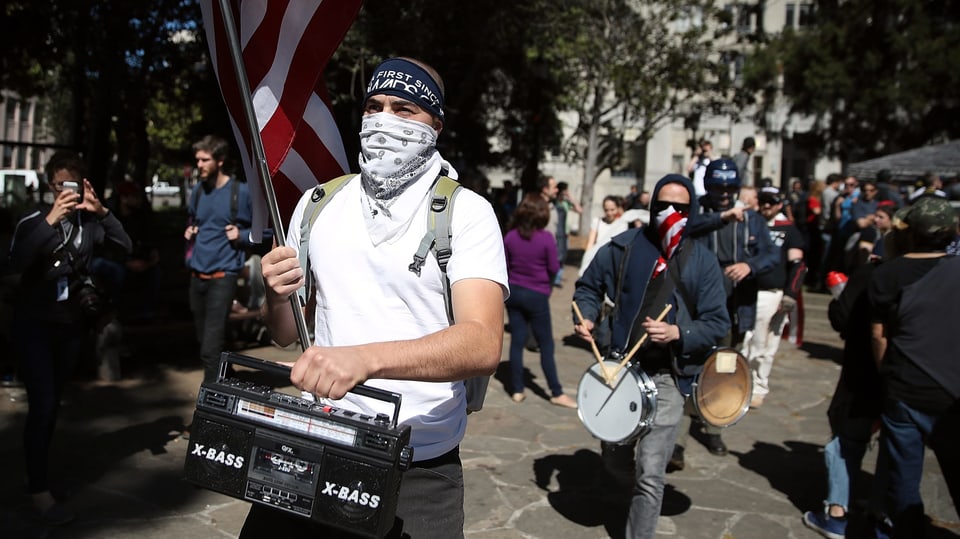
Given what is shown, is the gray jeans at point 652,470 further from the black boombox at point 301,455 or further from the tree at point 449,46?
the tree at point 449,46

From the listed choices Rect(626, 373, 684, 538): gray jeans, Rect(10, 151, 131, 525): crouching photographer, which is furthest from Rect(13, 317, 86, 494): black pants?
Rect(626, 373, 684, 538): gray jeans

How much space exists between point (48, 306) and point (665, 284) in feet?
11.1

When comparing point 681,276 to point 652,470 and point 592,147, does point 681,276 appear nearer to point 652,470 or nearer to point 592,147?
point 652,470

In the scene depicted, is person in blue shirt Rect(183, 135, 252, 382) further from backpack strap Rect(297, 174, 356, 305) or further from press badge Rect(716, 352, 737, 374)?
backpack strap Rect(297, 174, 356, 305)

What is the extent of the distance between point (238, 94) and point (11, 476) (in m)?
4.11

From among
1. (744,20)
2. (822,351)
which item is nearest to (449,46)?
(822,351)

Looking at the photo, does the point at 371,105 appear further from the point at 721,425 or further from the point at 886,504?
the point at 886,504

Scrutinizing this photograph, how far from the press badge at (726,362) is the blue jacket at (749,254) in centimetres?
220

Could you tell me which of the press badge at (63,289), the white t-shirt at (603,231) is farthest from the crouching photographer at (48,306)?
the white t-shirt at (603,231)

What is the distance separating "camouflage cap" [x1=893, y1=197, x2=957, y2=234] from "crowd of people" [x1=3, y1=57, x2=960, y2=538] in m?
0.01

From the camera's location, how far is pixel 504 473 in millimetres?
6039

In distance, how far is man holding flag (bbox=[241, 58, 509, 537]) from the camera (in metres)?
2.24

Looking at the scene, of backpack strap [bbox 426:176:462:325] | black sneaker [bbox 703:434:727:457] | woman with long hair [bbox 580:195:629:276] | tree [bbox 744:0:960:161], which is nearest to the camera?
backpack strap [bbox 426:176:462:325]

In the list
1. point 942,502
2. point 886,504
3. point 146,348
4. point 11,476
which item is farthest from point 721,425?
point 146,348
